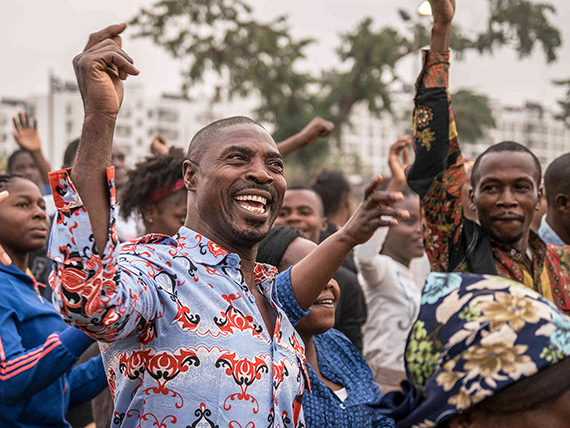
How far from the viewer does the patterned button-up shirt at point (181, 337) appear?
195 cm

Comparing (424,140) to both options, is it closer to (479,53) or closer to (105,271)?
(105,271)

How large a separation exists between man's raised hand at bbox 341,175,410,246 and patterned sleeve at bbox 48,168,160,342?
1.07 metres

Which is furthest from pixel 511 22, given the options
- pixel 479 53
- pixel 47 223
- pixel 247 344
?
pixel 247 344

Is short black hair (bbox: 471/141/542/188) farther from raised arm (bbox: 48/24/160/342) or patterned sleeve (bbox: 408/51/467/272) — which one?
raised arm (bbox: 48/24/160/342)

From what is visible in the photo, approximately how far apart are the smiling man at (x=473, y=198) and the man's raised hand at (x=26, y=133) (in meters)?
4.23

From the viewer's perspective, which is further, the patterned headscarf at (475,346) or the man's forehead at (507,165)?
the man's forehead at (507,165)

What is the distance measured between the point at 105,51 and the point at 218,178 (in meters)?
0.71

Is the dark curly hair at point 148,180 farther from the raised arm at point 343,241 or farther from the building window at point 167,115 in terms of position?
the building window at point 167,115

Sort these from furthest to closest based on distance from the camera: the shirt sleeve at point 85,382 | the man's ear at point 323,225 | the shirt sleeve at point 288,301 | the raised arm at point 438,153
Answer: the man's ear at point 323,225
the shirt sleeve at point 85,382
the raised arm at point 438,153
the shirt sleeve at point 288,301

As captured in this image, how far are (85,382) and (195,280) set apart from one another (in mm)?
1590

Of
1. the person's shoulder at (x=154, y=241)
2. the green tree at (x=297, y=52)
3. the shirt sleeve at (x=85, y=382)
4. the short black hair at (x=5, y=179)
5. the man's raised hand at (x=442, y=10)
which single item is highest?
the green tree at (x=297, y=52)

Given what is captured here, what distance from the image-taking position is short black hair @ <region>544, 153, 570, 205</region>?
13.6ft

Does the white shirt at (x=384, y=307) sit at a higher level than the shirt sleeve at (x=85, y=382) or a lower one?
higher

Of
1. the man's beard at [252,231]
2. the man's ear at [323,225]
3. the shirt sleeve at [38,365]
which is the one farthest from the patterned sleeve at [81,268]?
the man's ear at [323,225]
